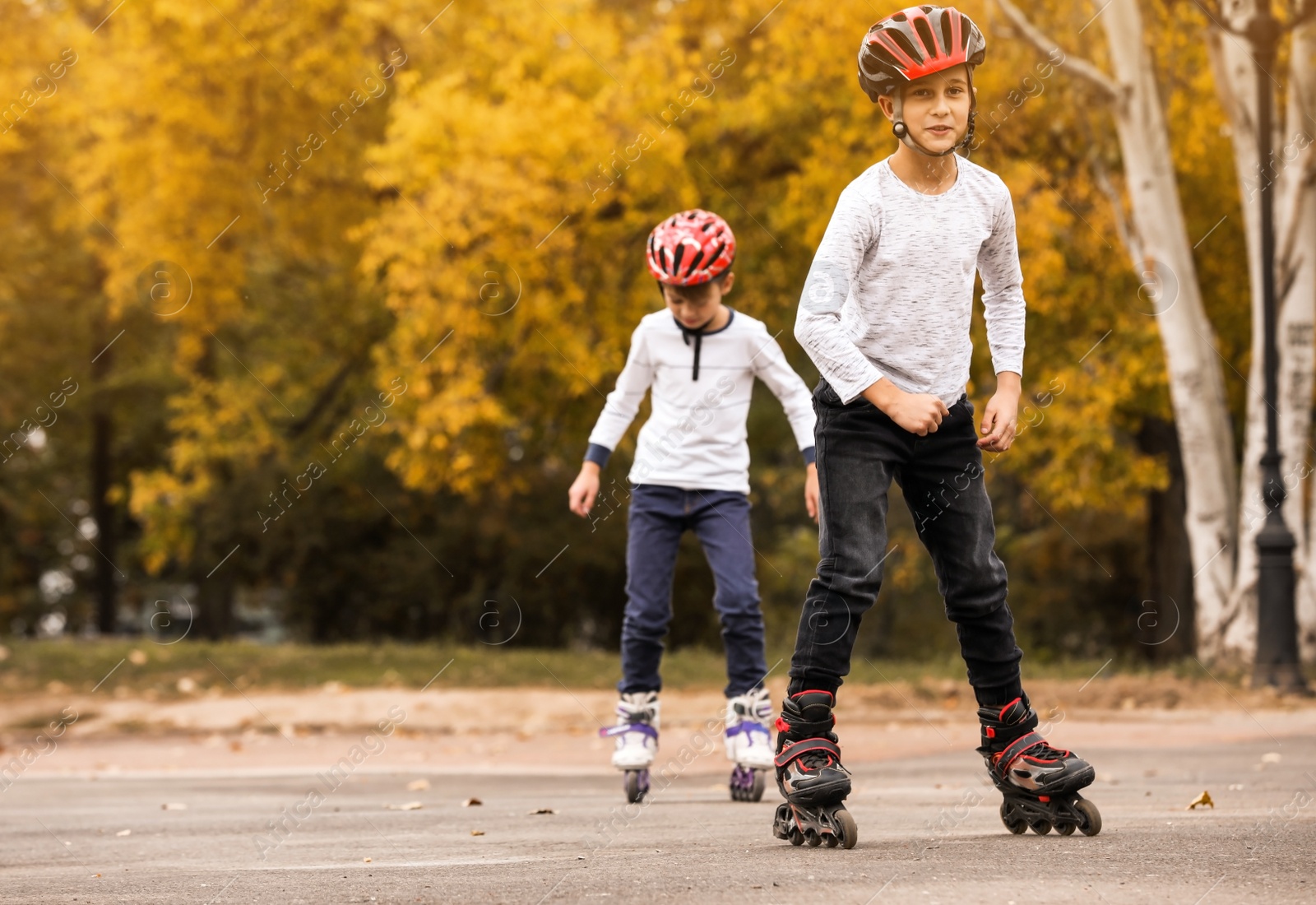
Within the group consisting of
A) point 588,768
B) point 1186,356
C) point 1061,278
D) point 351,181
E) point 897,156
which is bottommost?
point 588,768

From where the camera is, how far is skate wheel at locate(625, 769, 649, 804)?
5.91 m

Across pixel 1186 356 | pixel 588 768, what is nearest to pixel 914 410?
pixel 588 768

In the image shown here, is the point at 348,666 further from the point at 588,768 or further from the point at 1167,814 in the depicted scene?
the point at 1167,814

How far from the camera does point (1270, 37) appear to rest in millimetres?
11484

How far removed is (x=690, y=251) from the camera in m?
5.75

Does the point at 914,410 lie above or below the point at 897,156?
below

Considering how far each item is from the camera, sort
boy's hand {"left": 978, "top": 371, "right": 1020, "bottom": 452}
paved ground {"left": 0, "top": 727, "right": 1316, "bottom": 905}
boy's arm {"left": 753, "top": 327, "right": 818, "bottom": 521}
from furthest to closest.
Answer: boy's arm {"left": 753, "top": 327, "right": 818, "bottom": 521} < boy's hand {"left": 978, "top": 371, "right": 1020, "bottom": 452} < paved ground {"left": 0, "top": 727, "right": 1316, "bottom": 905}

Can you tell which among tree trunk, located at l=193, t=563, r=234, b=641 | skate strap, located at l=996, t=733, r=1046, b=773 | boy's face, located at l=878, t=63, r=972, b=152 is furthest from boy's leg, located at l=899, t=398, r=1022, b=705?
tree trunk, located at l=193, t=563, r=234, b=641

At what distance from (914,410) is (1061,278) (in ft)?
37.7

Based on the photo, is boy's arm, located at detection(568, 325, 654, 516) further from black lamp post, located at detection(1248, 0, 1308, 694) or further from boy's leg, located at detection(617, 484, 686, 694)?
black lamp post, located at detection(1248, 0, 1308, 694)

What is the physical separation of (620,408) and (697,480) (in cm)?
55

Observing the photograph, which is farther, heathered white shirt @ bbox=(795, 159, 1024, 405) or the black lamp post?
the black lamp post

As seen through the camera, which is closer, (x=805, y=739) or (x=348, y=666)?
(x=805, y=739)

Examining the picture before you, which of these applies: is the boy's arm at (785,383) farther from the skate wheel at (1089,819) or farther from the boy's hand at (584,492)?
the skate wheel at (1089,819)
